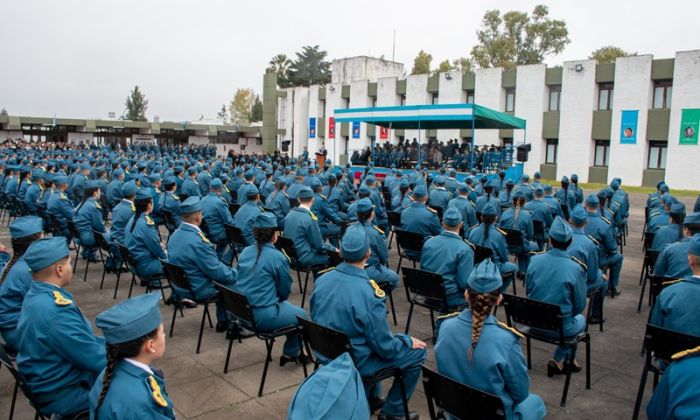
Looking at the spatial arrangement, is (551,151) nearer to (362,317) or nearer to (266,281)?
(266,281)

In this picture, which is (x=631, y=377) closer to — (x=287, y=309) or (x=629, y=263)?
(x=287, y=309)

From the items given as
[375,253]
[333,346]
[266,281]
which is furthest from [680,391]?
[375,253]

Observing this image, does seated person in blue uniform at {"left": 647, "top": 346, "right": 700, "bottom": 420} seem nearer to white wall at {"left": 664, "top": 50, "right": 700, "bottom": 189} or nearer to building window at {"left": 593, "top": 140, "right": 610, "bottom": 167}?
white wall at {"left": 664, "top": 50, "right": 700, "bottom": 189}

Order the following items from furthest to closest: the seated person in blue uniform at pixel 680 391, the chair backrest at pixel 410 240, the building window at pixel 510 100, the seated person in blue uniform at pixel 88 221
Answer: the building window at pixel 510 100 → the seated person in blue uniform at pixel 88 221 → the chair backrest at pixel 410 240 → the seated person in blue uniform at pixel 680 391

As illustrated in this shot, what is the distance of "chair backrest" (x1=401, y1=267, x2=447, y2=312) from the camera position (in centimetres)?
586

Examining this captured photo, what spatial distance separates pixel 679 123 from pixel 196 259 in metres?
30.5

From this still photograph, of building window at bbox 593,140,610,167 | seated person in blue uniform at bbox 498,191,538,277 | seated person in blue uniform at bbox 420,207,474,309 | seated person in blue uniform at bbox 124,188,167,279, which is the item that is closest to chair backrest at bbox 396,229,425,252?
seated person in blue uniform at bbox 498,191,538,277

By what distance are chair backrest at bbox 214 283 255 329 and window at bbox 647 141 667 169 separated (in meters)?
31.5

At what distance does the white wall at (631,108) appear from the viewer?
29.7 metres

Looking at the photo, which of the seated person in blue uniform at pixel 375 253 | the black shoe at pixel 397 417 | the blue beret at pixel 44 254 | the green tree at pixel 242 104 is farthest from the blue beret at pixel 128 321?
the green tree at pixel 242 104

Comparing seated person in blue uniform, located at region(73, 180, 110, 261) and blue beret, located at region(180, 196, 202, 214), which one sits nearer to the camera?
blue beret, located at region(180, 196, 202, 214)

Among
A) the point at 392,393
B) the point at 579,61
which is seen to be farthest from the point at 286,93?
the point at 392,393

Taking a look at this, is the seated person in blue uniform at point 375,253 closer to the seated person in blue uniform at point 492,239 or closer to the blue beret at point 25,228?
the seated person in blue uniform at point 492,239

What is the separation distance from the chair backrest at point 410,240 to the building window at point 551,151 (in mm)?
28513
